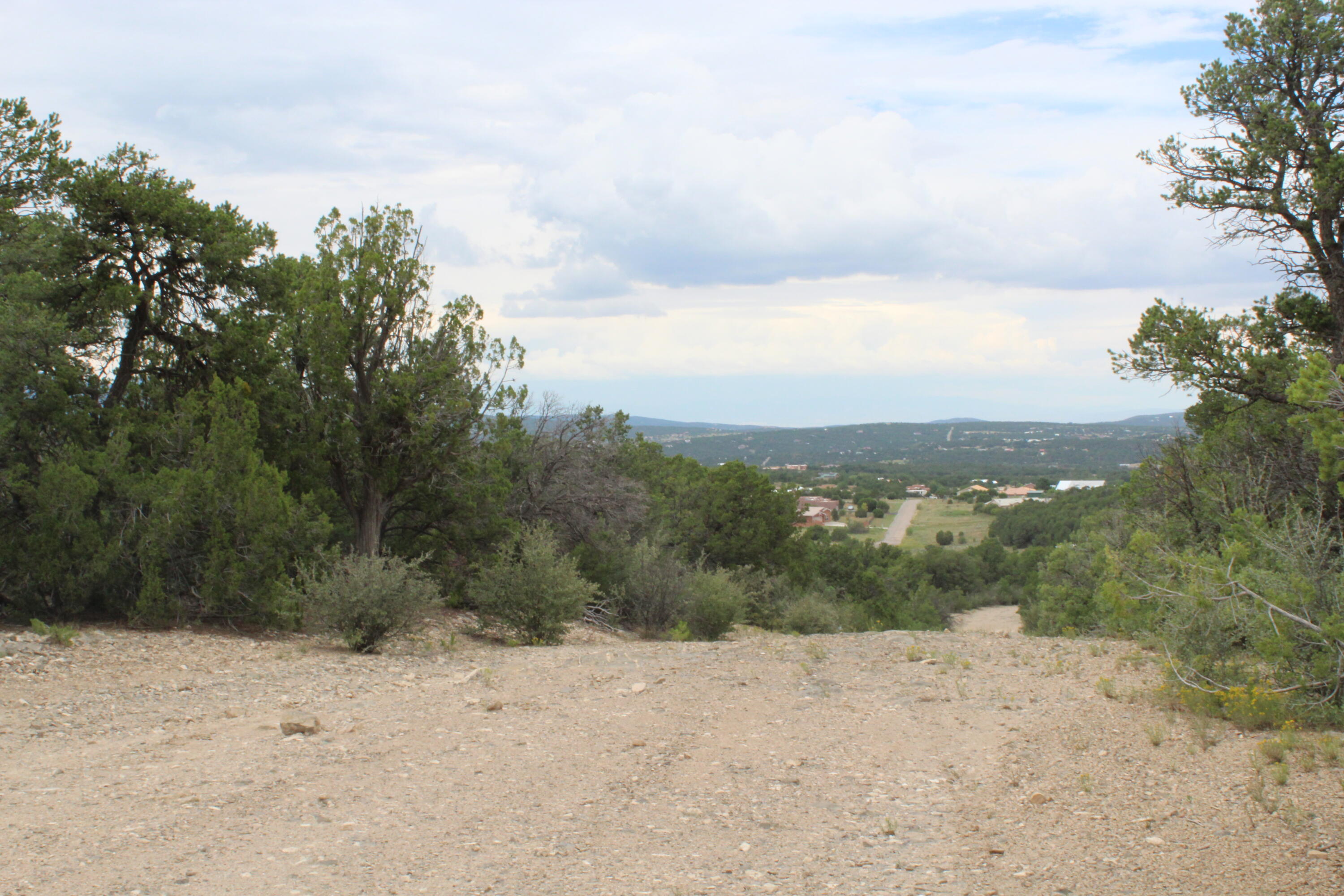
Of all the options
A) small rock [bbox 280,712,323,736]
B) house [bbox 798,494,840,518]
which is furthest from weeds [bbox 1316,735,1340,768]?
house [bbox 798,494,840,518]

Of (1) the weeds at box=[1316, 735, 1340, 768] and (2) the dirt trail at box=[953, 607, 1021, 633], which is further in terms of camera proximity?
(2) the dirt trail at box=[953, 607, 1021, 633]

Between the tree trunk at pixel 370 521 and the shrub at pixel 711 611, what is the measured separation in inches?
236

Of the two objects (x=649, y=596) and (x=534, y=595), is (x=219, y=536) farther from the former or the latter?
(x=649, y=596)

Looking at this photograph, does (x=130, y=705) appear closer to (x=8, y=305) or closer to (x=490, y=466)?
(x=8, y=305)

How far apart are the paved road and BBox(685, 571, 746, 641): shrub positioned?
47670 millimetres

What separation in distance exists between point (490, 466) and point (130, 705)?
8201 mm

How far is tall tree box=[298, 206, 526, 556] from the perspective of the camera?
14297 millimetres

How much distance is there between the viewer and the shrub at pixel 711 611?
696 inches

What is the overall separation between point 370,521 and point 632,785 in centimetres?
1046

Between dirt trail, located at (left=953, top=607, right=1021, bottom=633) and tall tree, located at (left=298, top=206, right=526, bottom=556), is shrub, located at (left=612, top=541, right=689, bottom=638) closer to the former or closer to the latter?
tall tree, located at (left=298, top=206, right=526, bottom=556)

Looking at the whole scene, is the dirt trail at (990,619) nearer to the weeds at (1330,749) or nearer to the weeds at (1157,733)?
the weeds at (1157,733)

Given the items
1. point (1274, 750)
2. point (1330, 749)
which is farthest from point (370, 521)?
point (1330, 749)

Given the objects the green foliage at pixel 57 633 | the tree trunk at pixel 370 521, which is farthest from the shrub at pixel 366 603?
the tree trunk at pixel 370 521

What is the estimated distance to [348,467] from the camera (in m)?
14.9
